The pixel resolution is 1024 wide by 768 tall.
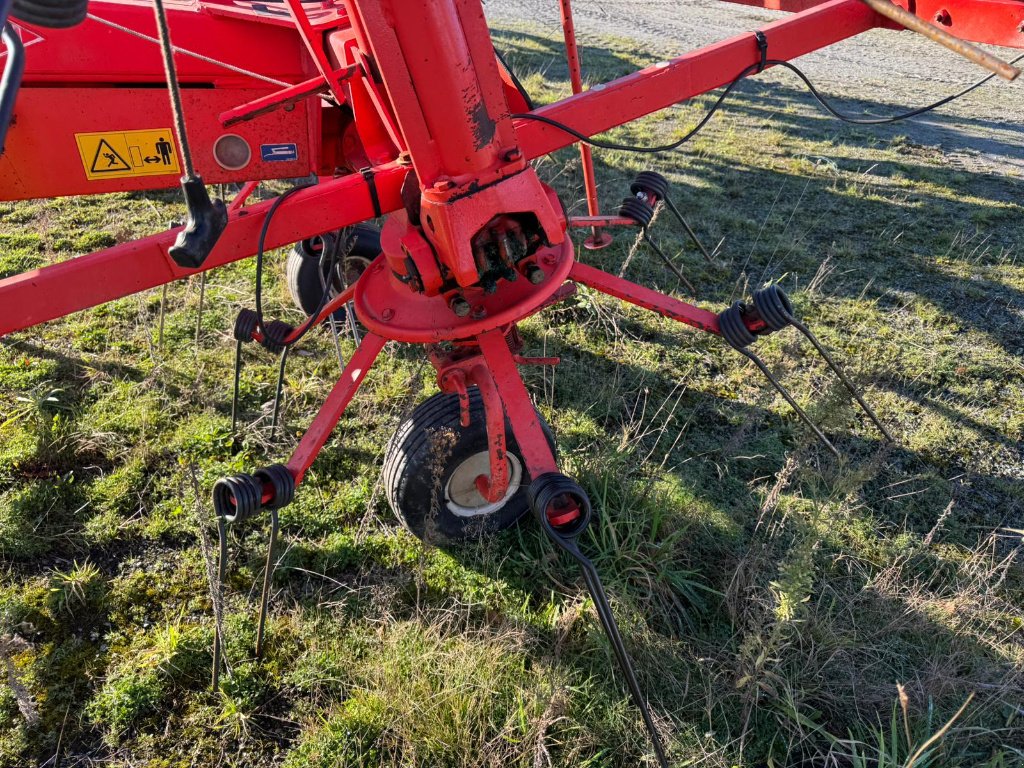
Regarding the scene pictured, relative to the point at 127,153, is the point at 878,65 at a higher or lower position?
lower

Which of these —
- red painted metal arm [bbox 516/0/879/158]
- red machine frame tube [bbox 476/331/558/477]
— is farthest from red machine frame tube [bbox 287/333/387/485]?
red painted metal arm [bbox 516/0/879/158]

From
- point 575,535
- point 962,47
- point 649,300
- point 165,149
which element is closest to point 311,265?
point 165,149

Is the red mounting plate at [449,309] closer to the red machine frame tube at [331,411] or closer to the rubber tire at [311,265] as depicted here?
the red machine frame tube at [331,411]

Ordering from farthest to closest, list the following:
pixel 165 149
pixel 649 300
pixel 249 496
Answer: pixel 649 300 < pixel 165 149 < pixel 249 496

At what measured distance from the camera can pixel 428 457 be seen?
267 cm

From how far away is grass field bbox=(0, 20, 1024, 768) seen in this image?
229 centimetres

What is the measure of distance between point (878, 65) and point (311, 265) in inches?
341

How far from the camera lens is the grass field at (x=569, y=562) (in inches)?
90.0

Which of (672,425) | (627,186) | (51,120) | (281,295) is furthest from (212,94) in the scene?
(627,186)

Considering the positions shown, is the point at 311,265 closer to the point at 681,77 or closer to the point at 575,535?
the point at 681,77

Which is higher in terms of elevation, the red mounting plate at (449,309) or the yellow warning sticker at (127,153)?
the yellow warning sticker at (127,153)

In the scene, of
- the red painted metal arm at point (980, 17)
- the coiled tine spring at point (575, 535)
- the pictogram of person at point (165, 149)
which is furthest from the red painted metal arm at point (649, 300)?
the pictogram of person at point (165, 149)

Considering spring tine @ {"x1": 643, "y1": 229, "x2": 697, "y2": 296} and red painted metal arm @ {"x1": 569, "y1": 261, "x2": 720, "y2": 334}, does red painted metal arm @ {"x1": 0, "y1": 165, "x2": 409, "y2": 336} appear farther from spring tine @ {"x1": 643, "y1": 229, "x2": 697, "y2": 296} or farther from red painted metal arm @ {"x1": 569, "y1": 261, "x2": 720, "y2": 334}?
spring tine @ {"x1": 643, "y1": 229, "x2": 697, "y2": 296}

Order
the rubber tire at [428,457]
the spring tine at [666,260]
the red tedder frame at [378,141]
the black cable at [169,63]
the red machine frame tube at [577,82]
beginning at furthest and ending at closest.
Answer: the spring tine at [666,260] → the red machine frame tube at [577,82] → the rubber tire at [428,457] → the red tedder frame at [378,141] → the black cable at [169,63]
